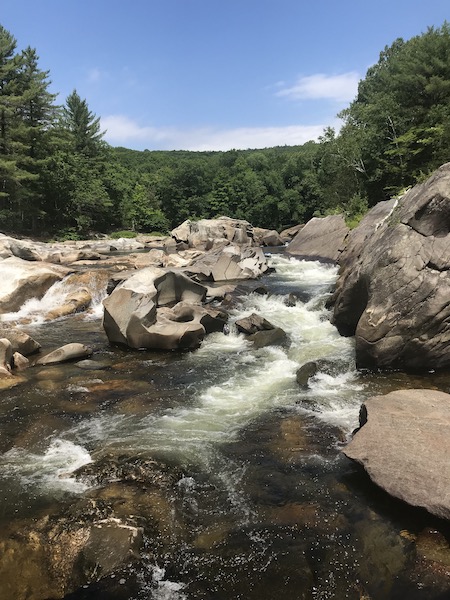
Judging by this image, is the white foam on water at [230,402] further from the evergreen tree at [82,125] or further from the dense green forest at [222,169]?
the evergreen tree at [82,125]

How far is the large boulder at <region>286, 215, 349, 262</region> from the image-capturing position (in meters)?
30.7

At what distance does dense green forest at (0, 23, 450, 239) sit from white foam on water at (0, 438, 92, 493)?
19324 mm

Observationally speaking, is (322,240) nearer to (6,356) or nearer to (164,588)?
(6,356)

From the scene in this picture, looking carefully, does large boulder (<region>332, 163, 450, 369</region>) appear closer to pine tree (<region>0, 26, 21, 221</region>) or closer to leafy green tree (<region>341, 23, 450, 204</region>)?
leafy green tree (<region>341, 23, 450, 204</region>)

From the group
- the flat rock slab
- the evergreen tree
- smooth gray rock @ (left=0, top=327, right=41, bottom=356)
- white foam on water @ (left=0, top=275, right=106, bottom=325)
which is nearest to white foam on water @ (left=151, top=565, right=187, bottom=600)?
the flat rock slab

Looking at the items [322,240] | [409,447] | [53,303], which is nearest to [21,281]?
[53,303]

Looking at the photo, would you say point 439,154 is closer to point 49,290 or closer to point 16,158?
point 49,290

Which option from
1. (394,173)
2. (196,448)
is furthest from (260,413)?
(394,173)

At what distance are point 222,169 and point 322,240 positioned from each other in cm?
5331

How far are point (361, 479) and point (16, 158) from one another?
46049 mm

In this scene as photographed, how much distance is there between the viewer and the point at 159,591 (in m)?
4.45

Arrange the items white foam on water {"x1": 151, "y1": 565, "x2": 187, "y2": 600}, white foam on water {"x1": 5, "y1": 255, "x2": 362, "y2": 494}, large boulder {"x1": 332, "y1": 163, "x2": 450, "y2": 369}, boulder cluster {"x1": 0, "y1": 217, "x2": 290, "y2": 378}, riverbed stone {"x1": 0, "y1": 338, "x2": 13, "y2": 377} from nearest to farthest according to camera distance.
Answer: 1. white foam on water {"x1": 151, "y1": 565, "x2": 187, "y2": 600}
2. white foam on water {"x1": 5, "y1": 255, "x2": 362, "y2": 494}
3. large boulder {"x1": 332, "y1": 163, "x2": 450, "y2": 369}
4. riverbed stone {"x1": 0, "y1": 338, "x2": 13, "y2": 377}
5. boulder cluster {"x1": 0, "y1": 217, "x2": 290, "y2": 378}

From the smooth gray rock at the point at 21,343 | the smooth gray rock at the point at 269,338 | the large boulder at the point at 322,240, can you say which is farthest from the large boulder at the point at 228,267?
the smooth gray rock at the point at 21,343

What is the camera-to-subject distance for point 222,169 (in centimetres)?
8200
